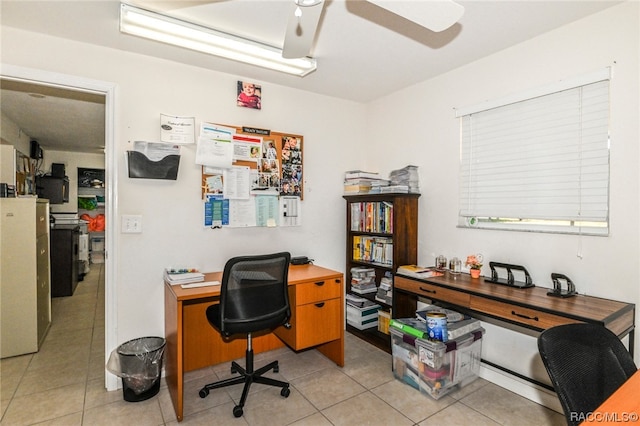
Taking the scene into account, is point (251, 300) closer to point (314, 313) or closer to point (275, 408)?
point (314, 313)

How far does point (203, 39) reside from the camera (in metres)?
2.14

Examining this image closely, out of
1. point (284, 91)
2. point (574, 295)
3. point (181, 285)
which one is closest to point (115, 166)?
point (181, 285)

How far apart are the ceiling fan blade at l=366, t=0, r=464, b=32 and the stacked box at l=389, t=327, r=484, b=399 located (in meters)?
1.93

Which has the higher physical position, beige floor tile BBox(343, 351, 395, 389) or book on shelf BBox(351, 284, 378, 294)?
book on shelf BBox(351, 284, 378, 294)

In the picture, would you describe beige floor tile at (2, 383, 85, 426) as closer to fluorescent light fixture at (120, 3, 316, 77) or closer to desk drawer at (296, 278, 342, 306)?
desk drawer at (296, 278, 342, 306)

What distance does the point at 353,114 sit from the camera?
3.62 metres

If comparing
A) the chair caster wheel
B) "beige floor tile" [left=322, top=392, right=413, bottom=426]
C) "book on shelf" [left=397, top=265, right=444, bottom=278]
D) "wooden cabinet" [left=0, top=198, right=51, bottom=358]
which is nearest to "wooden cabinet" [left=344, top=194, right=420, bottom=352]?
"book on shelf" [left=397, top=265, right=444, bottom=278]

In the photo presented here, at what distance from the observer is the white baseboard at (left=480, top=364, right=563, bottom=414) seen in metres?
2.12

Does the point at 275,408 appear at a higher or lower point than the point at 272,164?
lower

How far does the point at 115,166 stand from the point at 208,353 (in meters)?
1.66

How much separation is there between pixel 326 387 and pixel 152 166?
2.09 m

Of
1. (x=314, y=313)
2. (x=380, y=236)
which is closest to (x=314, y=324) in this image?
(x=314, y=313)

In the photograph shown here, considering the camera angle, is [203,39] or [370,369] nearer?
[203,39]

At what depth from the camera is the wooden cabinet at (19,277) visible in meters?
2.89
